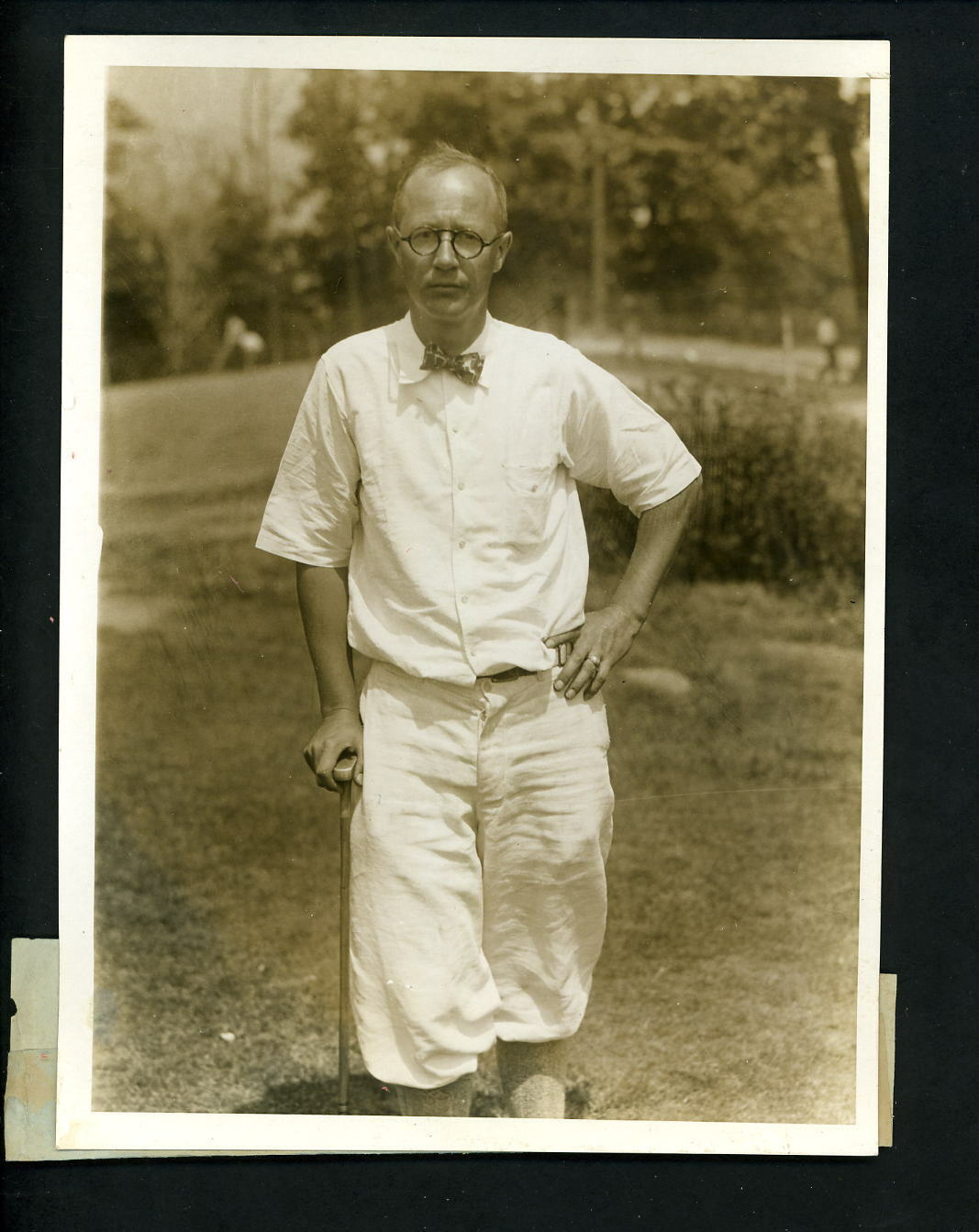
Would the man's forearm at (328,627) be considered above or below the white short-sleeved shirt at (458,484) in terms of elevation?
below

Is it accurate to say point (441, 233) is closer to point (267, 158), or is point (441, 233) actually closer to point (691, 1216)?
point (267, 158)

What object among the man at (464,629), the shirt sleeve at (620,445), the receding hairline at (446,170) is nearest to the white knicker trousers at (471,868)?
the man at (464,629)

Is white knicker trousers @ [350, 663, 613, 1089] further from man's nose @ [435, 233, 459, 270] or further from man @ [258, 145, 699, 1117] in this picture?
man's nose @ [435, 233, 459, 270]

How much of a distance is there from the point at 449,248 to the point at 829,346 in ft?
2.21

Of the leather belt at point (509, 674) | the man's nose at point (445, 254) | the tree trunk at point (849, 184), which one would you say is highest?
the tree trunk at point (849, 184)

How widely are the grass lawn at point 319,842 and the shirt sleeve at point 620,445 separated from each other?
190mm

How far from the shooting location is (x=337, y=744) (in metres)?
2.17

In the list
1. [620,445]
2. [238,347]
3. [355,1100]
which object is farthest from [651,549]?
[355,1100]

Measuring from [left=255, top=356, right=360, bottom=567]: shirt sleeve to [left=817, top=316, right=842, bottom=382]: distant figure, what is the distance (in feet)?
2.69

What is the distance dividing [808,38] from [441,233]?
72cm

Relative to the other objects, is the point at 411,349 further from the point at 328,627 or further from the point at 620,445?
the point at 328,627

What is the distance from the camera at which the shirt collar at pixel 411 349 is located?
2.14m

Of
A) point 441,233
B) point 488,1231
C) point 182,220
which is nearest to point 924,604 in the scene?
point 441,233

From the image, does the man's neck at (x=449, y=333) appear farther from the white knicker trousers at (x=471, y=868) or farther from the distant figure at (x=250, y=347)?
the white knicker trousers at (x=471, y=868)
